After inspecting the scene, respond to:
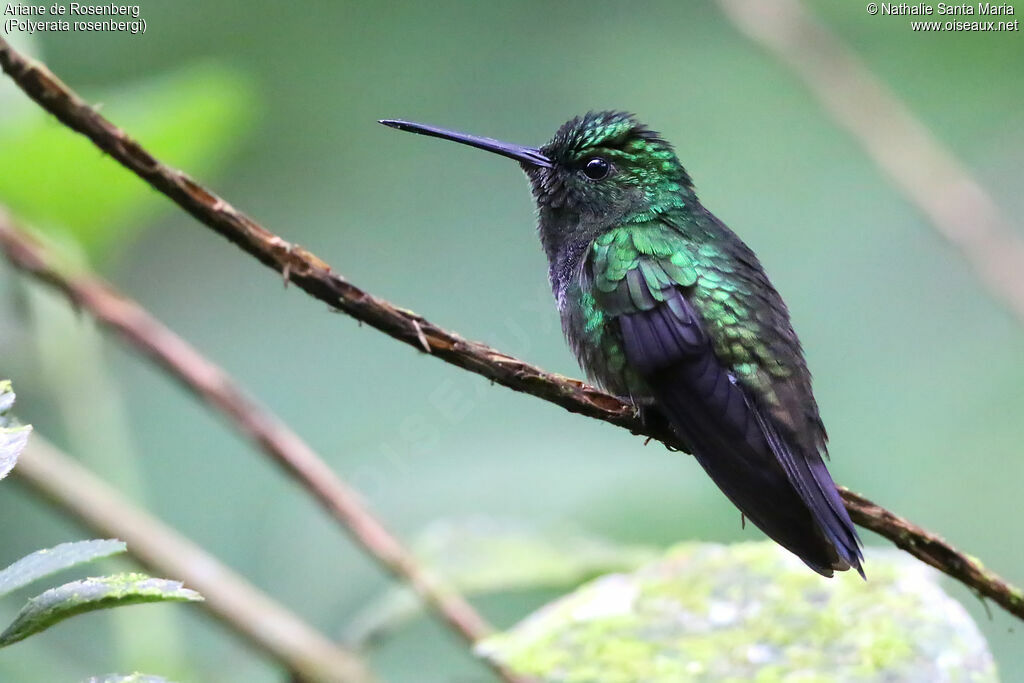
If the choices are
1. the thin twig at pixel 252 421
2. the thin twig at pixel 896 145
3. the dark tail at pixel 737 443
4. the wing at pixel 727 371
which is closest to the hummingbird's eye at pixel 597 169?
the wing at pixel 727 371

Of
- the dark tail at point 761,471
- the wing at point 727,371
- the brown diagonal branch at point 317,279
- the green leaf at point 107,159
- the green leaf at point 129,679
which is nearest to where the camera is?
the green leaf at point 129,679

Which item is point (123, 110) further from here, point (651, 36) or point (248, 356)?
point (651, 36)

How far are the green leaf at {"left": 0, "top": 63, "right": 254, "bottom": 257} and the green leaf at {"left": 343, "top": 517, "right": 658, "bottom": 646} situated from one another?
1.42m

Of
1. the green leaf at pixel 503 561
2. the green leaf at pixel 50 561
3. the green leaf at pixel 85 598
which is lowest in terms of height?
the green leaf at pixel 85 598

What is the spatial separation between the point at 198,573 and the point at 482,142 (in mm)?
1367

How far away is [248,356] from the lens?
6.32 metres

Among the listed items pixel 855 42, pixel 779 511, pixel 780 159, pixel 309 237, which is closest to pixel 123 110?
pixel 779 511

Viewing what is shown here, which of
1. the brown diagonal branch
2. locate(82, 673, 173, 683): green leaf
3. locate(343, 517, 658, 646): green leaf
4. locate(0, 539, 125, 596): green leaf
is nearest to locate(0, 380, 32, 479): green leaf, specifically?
locate(0, 539, 125, 596): green leaf

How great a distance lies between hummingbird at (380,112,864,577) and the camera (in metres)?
2.24

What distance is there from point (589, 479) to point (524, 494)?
275 mm

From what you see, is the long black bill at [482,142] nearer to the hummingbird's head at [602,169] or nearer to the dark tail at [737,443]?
the hummingbird's head at [602,169]

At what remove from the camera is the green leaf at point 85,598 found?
37.8 inches

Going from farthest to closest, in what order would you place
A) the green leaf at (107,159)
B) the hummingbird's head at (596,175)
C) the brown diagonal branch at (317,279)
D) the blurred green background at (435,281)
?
the blurred green background at (435,281)
the green leaf at (107,159)
the hummingbird's head at (596,175)
the brown diagonal branch at (317,279)

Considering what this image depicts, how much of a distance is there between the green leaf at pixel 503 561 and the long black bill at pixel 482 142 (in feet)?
3.53
